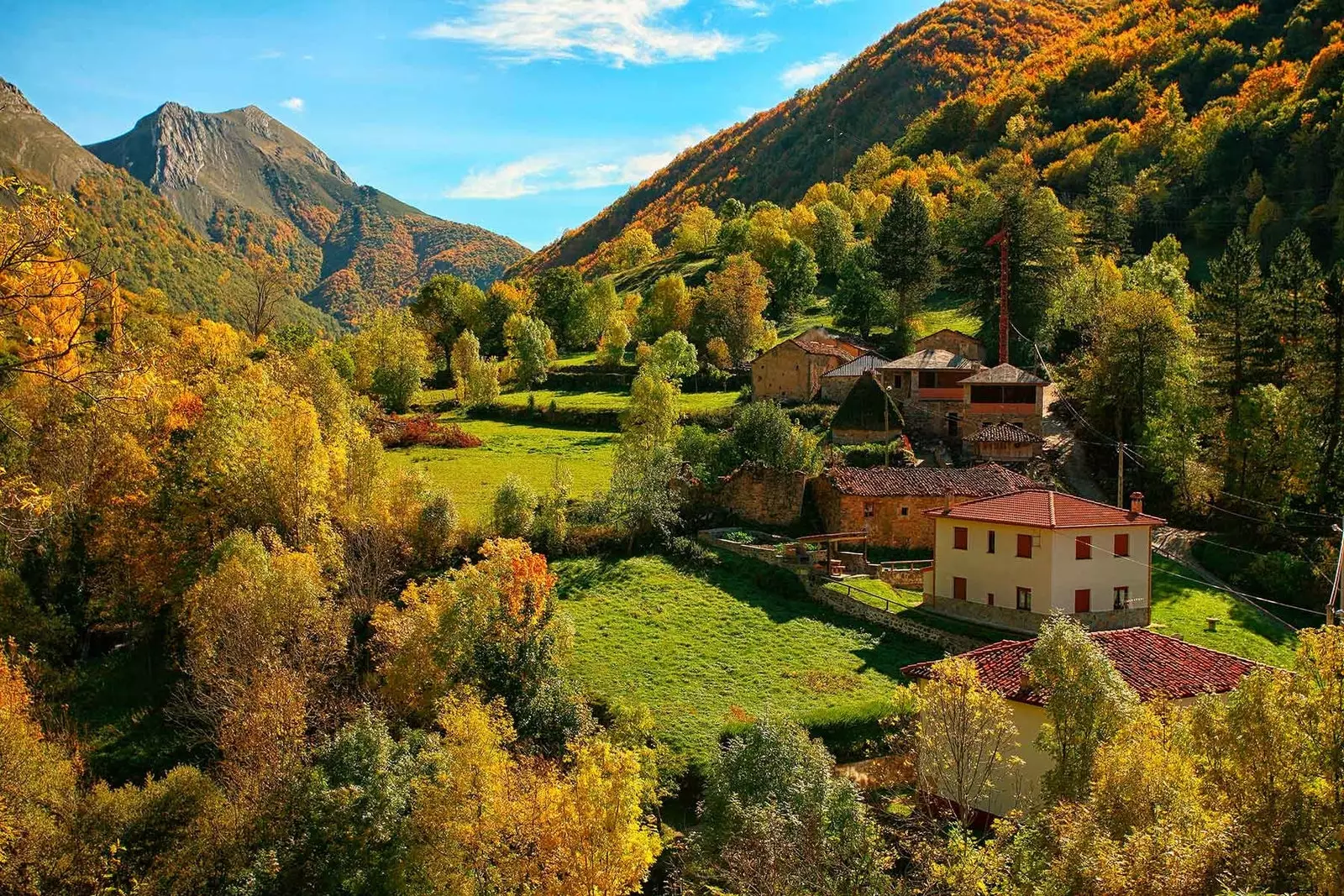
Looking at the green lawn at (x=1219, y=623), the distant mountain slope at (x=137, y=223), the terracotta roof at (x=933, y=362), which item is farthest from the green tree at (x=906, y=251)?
the distant mountain slope at (x=137, y=223)

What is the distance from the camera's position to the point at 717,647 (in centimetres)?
2906

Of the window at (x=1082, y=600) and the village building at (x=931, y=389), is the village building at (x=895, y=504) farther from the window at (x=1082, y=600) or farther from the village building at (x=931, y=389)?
the village building at (x=931, y=389)

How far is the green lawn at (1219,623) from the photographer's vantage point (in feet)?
97.1

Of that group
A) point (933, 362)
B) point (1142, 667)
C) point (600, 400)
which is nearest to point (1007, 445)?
point (933, 362)

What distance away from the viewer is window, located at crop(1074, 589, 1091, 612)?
3009 centimetres

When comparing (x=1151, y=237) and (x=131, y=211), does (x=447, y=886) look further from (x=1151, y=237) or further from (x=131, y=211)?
(x=131, y=211)

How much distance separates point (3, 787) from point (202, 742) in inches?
207

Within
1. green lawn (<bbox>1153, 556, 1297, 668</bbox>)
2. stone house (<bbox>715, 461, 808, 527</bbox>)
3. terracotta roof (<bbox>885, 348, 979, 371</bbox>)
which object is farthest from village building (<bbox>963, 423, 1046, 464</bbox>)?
stone house (<bbox>715, 461, 808, 527</bbox>)

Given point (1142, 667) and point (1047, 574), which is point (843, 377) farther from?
point (1142, 667)

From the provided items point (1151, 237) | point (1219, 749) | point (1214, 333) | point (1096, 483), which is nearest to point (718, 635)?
point (1219, 749)

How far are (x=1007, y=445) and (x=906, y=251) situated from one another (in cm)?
2656

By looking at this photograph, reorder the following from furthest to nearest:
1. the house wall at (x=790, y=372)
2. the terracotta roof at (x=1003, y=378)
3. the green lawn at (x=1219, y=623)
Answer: the house wall at (x=790, y=372), the terracotta roof at (x=1003, y=378), the green lawn at (x=1219, y=623)

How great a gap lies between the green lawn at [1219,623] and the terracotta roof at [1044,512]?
3421 millimetres

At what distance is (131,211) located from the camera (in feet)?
350
